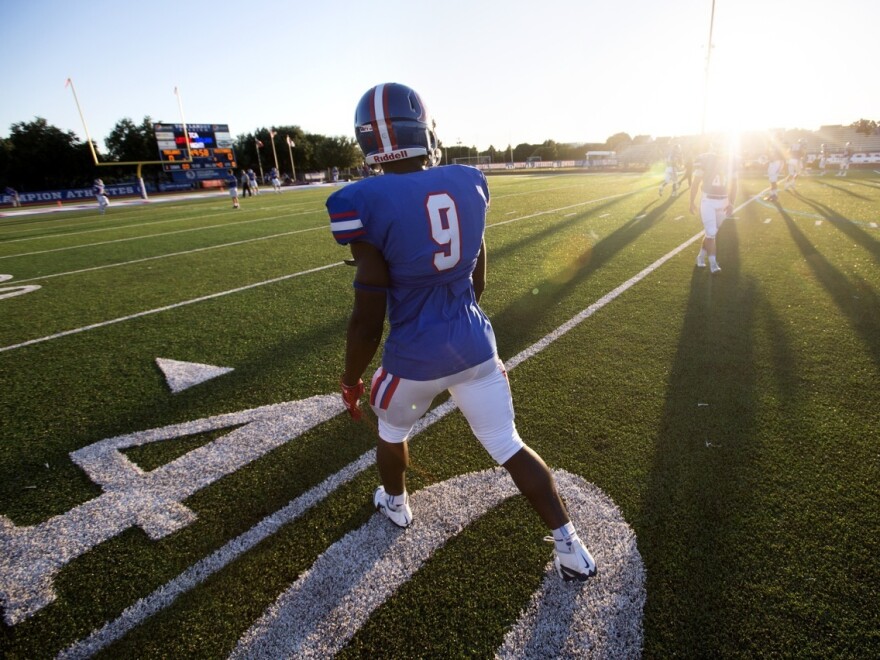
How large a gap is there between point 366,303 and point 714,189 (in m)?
7.08

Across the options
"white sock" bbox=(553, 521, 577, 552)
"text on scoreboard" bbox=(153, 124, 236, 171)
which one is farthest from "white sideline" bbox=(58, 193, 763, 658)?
"text on scoreboard" bbox=(153, 124, 236, 171)

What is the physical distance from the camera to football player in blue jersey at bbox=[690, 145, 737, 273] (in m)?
6.96

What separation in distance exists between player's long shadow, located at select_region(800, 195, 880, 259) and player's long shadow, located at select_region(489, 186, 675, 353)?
386 centimetres

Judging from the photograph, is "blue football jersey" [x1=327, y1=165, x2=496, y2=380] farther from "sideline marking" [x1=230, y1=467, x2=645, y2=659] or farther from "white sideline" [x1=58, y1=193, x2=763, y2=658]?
"white sideline" [x1=58, y1=193, x2=763, y2=658]

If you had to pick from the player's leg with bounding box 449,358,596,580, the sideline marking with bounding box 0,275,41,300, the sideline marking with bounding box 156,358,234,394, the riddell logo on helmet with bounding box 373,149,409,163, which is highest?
the riddell logo on helmet with bounding box 373,149,409,163

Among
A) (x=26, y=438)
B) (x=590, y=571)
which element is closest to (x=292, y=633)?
(x=590, y=571)

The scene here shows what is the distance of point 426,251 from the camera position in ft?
5.78

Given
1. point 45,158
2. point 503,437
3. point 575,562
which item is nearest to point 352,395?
point 503,437

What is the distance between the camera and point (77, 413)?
12.8 ft

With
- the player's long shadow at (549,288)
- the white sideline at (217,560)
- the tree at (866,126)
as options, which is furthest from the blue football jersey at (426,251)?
the tree at (866,126)

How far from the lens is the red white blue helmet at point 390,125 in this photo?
184 centimetres

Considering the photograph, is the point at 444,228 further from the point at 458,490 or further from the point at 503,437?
the point at 458,490

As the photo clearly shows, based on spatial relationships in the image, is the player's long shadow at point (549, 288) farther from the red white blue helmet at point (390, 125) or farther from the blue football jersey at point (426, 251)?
the red white blue helmet at point (390, 125)

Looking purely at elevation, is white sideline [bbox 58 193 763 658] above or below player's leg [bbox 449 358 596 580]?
below
